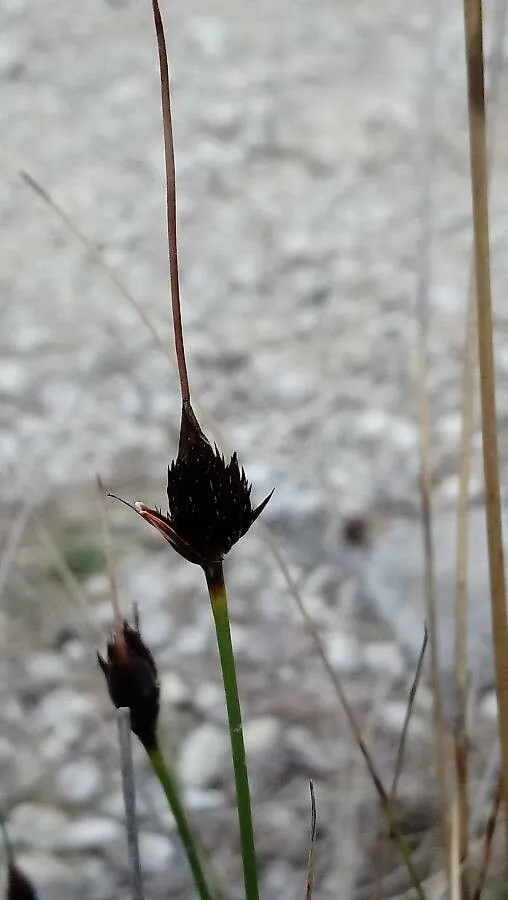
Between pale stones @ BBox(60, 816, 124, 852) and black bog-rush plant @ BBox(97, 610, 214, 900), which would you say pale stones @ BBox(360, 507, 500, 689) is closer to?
pale stones @ BBox(60, 816, 124, 852)

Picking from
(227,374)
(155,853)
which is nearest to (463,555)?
(155,853)

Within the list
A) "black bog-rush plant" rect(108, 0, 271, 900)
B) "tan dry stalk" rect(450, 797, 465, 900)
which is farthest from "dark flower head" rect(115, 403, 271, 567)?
"tan dry stalk" rect(450, 797, 465, 900)

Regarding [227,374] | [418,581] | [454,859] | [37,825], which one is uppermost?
[227,374]

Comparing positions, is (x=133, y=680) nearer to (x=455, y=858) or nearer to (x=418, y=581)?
(x=455, y=858)

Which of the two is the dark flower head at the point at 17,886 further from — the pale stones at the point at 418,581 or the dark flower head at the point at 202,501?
the pale stones at the point at 418,581

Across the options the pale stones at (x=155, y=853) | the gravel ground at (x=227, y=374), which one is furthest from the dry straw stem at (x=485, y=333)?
the pale stones at (x=155, y=853)

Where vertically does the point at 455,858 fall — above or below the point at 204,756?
below

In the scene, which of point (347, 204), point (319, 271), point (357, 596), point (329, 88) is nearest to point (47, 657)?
point (357, 596)
